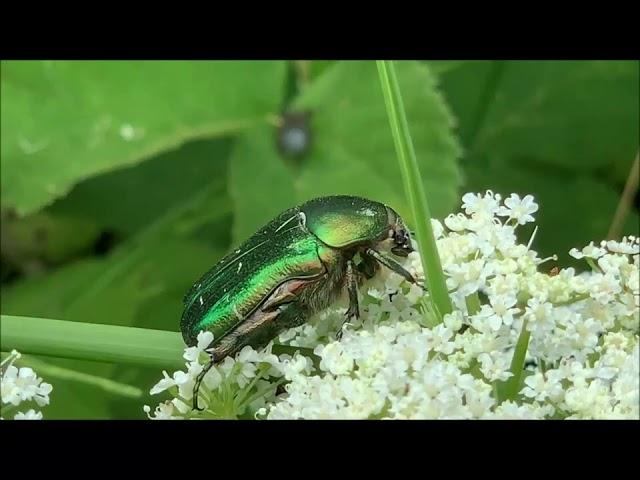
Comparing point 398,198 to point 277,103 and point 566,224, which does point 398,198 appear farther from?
point 566,224

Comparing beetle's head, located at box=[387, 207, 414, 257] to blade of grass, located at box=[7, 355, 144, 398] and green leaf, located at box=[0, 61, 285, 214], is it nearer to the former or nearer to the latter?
blade of grass, located at box=[7, 355, 144, 398]

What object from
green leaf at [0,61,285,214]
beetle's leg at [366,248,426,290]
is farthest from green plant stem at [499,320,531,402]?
green leaf at [0,61,285,214]

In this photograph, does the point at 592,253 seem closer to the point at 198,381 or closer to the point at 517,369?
the point at 517,369

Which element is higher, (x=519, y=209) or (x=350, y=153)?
(x=350, y=153)

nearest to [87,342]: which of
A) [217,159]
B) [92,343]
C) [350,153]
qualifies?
[92,343]

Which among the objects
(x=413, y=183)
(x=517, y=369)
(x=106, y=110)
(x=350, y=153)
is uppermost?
(x=106, y=110)

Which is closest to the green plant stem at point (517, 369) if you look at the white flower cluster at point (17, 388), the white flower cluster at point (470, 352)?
the white flower cluster at point (470, 352)
